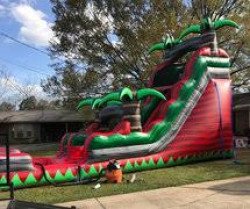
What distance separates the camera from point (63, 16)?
1153 inches

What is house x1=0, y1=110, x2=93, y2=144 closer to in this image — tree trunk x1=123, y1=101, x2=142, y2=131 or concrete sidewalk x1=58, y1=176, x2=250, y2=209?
tree trunk x1=123, y1=101, x2=142, y2=131

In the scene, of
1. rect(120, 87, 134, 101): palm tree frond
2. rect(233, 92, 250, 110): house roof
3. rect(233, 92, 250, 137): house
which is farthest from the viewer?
rect(233, 92, 250, 137): house

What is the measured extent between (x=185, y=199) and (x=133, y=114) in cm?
451

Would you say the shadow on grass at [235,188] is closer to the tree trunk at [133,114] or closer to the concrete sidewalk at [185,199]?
the concrete sidewalk at [185,199]

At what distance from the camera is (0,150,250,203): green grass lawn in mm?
9453

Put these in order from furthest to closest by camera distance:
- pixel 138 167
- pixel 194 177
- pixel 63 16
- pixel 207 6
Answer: pixel 63 16, pixel 207 6, pixel 138 167, pixel 194 177

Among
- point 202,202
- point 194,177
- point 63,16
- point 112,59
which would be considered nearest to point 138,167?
point 194,177

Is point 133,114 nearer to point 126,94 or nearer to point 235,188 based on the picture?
point 126,94

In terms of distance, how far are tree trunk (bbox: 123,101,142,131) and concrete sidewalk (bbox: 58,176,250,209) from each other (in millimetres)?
3131

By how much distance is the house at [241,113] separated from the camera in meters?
25.7

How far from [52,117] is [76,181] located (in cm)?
3461

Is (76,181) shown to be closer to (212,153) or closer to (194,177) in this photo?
(194,177)

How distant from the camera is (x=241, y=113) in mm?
27391

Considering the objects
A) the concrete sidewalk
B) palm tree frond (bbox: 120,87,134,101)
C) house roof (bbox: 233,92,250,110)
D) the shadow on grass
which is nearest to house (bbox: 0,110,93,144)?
house roof (bbox: 233,92,250,110)
